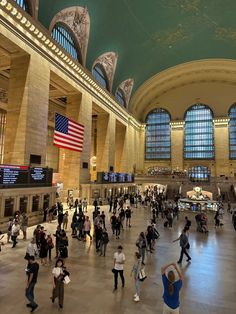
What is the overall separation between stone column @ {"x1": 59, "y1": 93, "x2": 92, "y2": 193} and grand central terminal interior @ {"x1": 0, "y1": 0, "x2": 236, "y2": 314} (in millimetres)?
129

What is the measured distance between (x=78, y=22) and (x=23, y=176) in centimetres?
1488

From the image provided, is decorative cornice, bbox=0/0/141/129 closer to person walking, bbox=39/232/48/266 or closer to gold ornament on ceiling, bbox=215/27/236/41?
person walking, bbox=39/232/48/266

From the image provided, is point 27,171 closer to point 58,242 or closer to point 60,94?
point 58,242

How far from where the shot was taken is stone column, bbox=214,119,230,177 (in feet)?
122

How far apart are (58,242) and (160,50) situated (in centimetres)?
2730

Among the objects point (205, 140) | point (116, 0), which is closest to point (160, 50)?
point (116, 0)

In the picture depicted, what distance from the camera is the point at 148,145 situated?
42.5m

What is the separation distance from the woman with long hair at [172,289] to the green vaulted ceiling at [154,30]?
17.7 metres

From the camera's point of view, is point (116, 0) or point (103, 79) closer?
point (116, 0)

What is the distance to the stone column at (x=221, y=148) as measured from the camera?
122ft

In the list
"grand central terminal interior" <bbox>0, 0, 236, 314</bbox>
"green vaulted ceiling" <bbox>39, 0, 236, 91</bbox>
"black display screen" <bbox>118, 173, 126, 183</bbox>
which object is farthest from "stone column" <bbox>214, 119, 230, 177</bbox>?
"black display screen" <bbox>118, 173, 126, 183</bbox>

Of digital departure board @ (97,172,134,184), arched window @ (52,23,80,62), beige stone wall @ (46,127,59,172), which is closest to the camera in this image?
arched window @ (52,23,80,62)

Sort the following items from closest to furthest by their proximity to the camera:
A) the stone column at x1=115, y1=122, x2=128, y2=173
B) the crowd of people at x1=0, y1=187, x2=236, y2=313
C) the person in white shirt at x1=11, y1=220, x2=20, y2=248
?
1. the crowd of people at x1=0, y1=187, x2=236, y2=313
2. the person in white shirt at x1=11, y1=220, x2=20, y2=248
3. the stone column at x1=115, y1=122, x2=128, y2=173

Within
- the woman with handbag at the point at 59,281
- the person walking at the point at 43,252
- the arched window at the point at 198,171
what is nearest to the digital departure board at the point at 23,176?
the person walking at the point at 43,252
